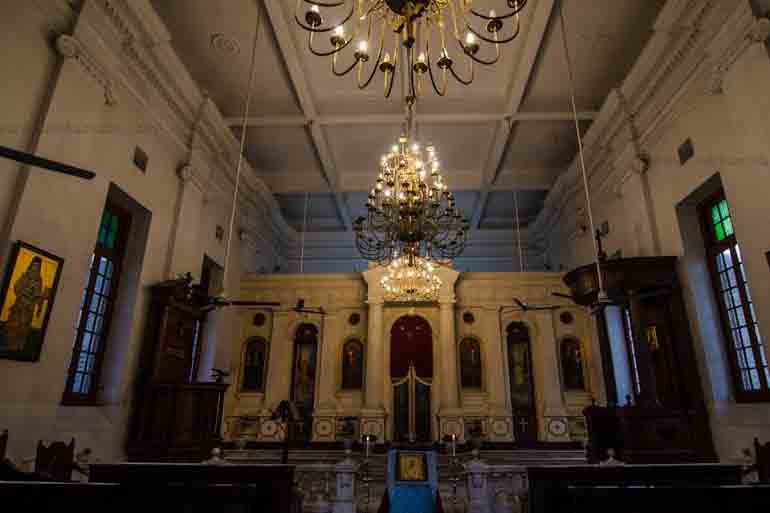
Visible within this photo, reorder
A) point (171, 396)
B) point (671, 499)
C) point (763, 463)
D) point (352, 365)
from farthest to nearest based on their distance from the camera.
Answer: point (352, 365) < point (171, 396) < point (763, 463) < point (671, 499)

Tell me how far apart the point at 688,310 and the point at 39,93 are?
8.57 m

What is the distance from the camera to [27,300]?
14.7 feet

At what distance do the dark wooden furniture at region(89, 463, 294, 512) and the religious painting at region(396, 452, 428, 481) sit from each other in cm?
159

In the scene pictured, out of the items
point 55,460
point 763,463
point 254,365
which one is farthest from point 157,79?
point 763,463

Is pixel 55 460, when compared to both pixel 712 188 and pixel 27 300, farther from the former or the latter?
pixel 712 188

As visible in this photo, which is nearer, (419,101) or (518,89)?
(518,89)

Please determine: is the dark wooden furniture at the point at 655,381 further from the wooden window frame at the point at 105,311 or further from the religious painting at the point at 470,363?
the wooden window frame at the point at 105,311

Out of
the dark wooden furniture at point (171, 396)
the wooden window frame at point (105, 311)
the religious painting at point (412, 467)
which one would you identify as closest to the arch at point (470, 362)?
the dark wooden furniture at point (171, 396)

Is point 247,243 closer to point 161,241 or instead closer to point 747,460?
point 161,241

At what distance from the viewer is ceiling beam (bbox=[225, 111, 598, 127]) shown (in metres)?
8.48

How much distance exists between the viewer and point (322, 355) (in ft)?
35.3

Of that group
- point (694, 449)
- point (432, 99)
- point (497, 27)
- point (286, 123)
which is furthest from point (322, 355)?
point (497, 27)

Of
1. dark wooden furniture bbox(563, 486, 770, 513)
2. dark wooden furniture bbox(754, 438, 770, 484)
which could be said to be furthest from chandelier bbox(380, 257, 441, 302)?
dark wooden furniture bbox(754, 438, 770, 484)

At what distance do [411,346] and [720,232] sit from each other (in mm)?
6699
